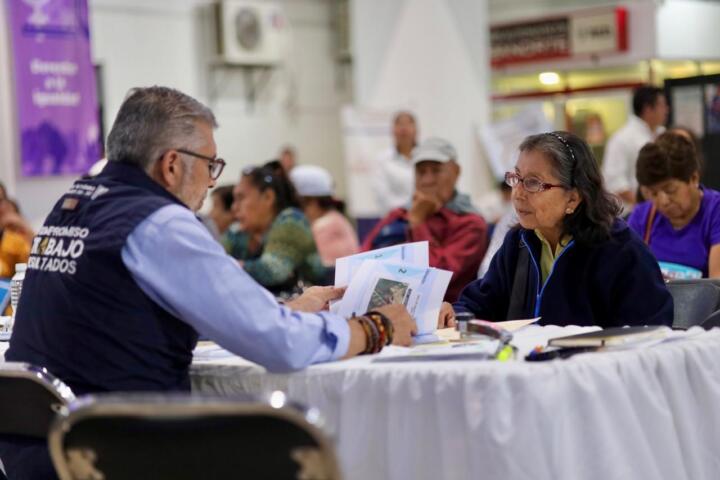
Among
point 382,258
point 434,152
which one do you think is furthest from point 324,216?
point 382,258

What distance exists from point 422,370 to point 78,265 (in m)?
0.71

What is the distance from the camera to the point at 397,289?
2.69 meters

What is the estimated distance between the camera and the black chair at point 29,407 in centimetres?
223

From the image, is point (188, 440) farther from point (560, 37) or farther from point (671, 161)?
point (560, 37)

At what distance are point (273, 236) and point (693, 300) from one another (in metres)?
2.52

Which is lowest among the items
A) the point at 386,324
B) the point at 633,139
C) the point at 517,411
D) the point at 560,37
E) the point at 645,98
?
the point at 517,411

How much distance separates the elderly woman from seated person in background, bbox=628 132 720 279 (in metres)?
1.13

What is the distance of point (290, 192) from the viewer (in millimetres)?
5723

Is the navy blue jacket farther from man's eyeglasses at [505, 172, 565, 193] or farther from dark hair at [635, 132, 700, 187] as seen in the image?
dark hair at [635, 132, 700, 187]

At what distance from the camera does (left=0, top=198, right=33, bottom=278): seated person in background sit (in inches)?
222

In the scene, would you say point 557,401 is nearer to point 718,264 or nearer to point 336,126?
point 718,264

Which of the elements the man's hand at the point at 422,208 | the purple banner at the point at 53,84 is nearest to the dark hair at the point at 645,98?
the man's hand at the point at 422,208

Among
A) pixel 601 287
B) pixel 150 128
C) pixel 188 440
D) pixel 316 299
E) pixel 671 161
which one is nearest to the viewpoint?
pixel 188 440

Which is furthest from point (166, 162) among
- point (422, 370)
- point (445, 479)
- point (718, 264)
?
point (718, 264)
